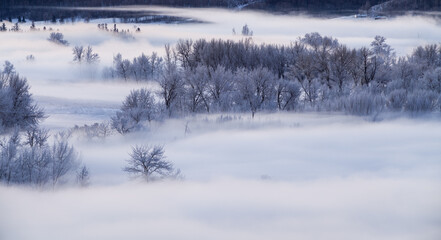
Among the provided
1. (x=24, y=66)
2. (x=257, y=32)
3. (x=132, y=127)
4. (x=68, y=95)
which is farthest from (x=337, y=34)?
(x=132, y=127)

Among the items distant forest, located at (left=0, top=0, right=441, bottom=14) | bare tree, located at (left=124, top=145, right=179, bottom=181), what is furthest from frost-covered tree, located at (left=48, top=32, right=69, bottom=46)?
bare tree, located at (left=124, top=145, right=179, bottom=181)

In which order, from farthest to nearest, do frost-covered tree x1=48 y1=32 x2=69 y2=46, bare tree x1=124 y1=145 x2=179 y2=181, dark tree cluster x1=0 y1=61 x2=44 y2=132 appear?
frost-covered tree x1=48 y1=32 x2=69 y2=46 < dark tree cluster x1=0 y1=61 x2=44 y2=132 < bare tree x1=124 y1=145 x2=179 y2=181

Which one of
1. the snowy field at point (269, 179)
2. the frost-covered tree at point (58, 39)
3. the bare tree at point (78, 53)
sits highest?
the frost-covered tree at point (58, 39)

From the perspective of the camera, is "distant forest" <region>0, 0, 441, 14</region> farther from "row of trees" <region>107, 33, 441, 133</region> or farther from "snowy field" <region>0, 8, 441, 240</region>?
"snowy field" <region>0, 8, 441, 240</region>

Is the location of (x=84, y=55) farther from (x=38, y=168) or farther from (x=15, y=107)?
(x=38, y=168)

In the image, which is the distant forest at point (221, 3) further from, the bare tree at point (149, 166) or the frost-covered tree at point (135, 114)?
the bare tree at point (149, 166)

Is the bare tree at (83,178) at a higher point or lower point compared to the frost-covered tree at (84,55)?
lower

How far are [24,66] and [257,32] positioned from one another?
30.5m

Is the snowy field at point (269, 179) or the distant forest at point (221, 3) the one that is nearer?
the snowy field at point (269, 179)

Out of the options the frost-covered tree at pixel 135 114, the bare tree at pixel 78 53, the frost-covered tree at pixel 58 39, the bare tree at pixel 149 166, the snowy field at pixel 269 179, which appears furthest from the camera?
the frost-covered tree at pixel 58 39

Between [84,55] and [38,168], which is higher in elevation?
[84,55]

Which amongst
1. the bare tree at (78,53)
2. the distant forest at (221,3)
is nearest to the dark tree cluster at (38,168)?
the bare tree at (78,53)

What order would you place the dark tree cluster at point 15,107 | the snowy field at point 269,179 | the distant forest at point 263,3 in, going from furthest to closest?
the distant forest at point 263,3
the dark tree cluster at point 15,107
the snowy field at point 269,179

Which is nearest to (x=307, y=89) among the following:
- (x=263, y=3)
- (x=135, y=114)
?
(x=135, y=114)
